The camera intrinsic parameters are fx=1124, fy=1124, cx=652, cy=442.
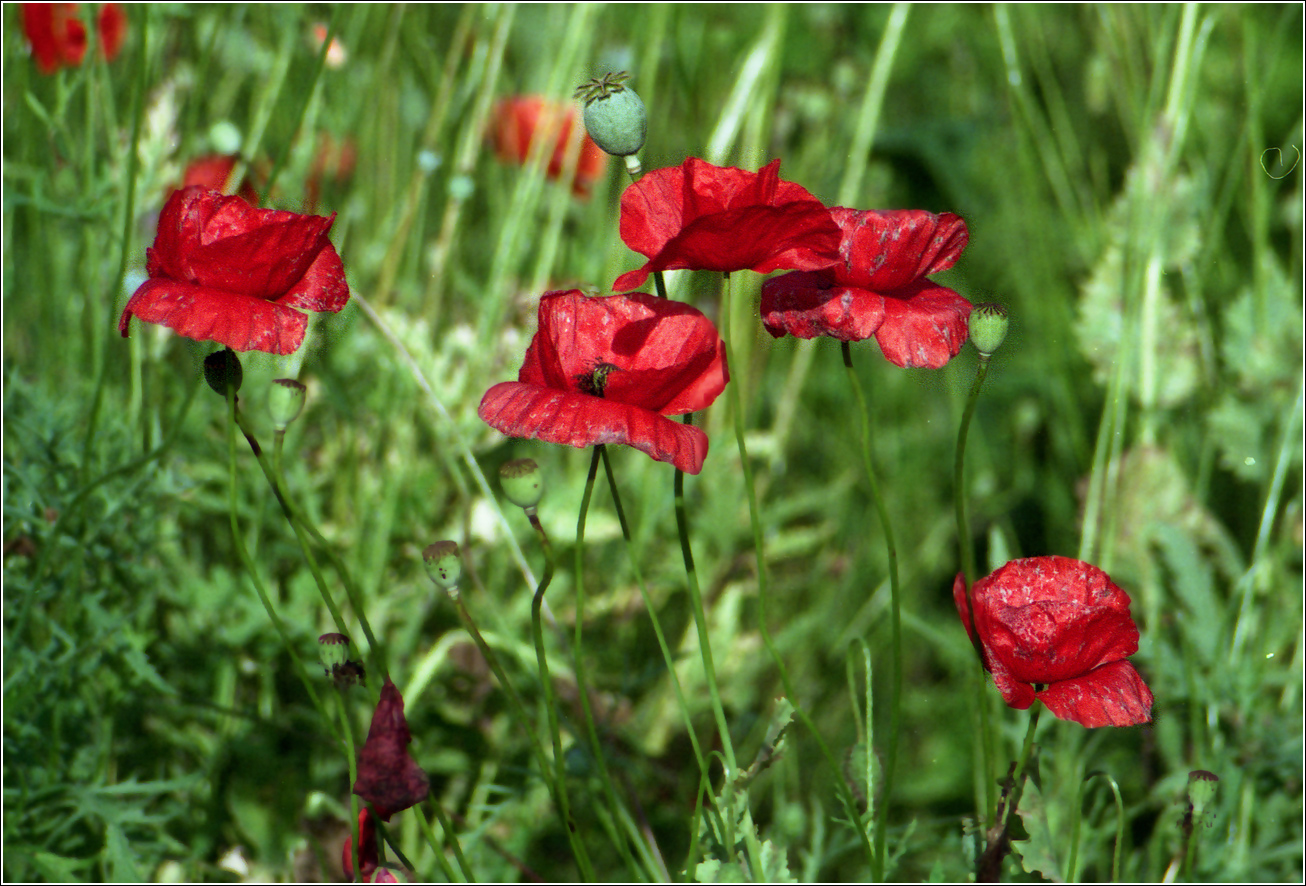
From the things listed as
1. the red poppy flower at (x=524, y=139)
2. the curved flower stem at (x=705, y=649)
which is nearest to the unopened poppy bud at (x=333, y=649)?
the curved flower stem at (x=705, y=649)

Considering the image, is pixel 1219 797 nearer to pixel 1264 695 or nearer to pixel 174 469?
pixel 1264 695

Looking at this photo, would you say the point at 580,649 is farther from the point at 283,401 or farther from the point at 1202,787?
the point at 1202,787

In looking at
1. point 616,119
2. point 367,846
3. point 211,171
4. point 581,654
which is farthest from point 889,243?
point 211,171

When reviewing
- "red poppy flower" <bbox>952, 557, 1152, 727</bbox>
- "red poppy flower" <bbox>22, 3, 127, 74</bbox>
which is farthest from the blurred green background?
"red poppy flower" <bbox>952, 557, 1152, 727</bbox>

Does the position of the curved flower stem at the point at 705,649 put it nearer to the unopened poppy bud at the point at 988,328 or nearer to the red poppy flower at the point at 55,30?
the unopened poppy bud at the point at 988,328

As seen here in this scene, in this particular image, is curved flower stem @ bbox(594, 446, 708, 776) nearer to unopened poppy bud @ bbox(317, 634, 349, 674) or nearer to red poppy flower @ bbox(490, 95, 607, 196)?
unopened poppy bud @ bbox(317, 634, 349, 674)

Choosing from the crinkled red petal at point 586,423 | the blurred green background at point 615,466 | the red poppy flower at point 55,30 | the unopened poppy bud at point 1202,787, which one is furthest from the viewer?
the red poppy flower at point 55,30
